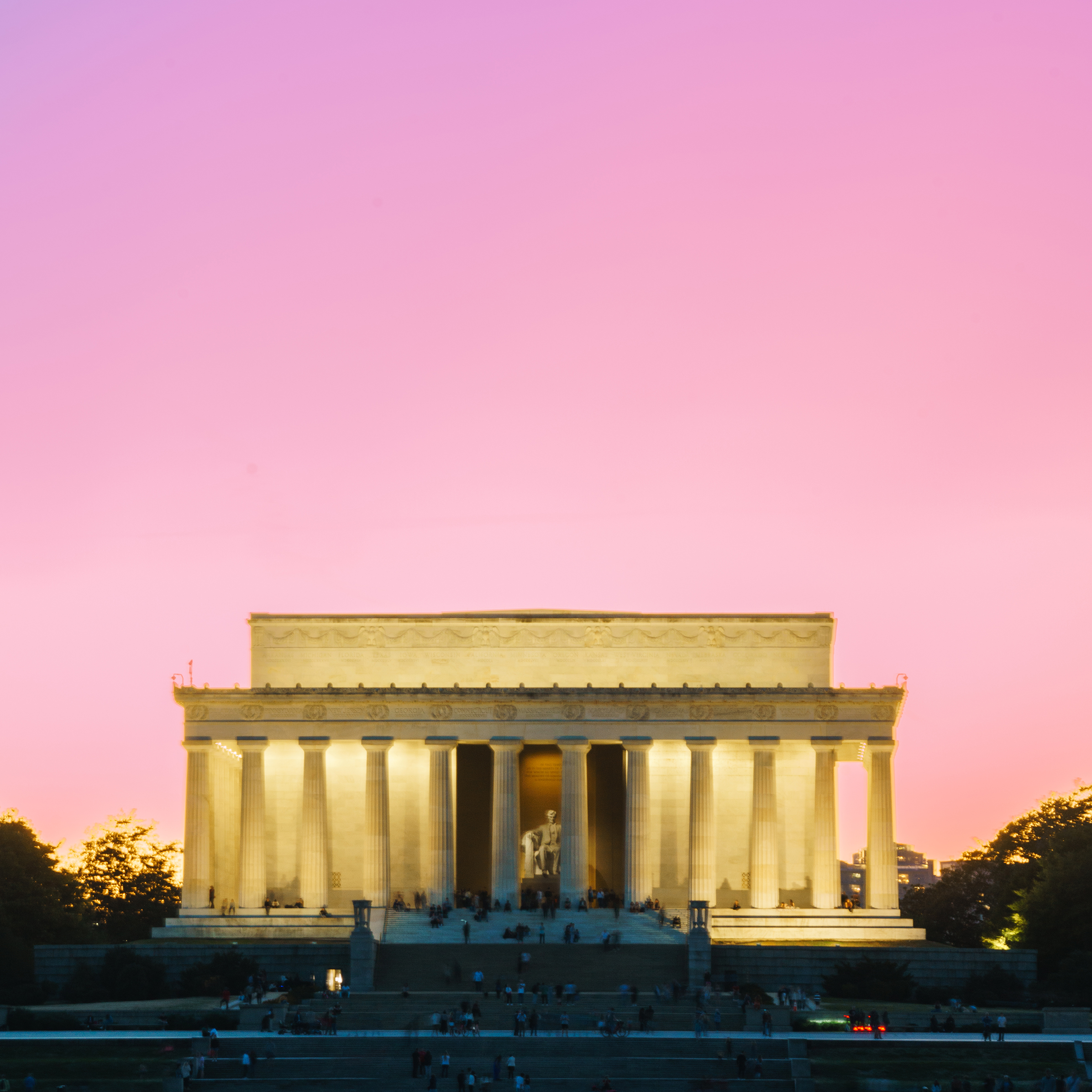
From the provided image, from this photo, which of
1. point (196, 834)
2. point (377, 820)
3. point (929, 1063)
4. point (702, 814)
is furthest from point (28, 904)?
point (929, 1063)

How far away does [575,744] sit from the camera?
100 m

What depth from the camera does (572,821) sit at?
10044 cm

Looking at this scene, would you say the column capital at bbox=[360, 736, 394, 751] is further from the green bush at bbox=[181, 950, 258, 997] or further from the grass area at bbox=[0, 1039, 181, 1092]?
the grass area at bbox=[0, 1039, 181, 1092]

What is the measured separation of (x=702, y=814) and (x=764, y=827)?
3.54 metres

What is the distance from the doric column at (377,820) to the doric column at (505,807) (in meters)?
6.01

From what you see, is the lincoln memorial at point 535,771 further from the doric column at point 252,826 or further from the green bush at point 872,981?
the green bush at point 872,981

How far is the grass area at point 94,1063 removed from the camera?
209 feet

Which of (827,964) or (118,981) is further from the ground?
(827,964)

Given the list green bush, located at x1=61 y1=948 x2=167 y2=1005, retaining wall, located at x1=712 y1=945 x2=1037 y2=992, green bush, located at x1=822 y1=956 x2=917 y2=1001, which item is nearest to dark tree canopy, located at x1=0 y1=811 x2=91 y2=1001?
green bush, located at x1=61 y1=948 x2=167 y2=1005

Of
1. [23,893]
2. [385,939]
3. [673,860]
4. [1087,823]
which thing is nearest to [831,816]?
[673,860]

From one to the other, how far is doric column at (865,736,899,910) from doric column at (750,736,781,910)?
5343 millimetres

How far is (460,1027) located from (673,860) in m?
35.9

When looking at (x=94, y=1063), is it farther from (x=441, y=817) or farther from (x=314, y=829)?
(x=441, y=817)

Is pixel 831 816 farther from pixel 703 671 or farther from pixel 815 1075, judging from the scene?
pixel 815 1075
